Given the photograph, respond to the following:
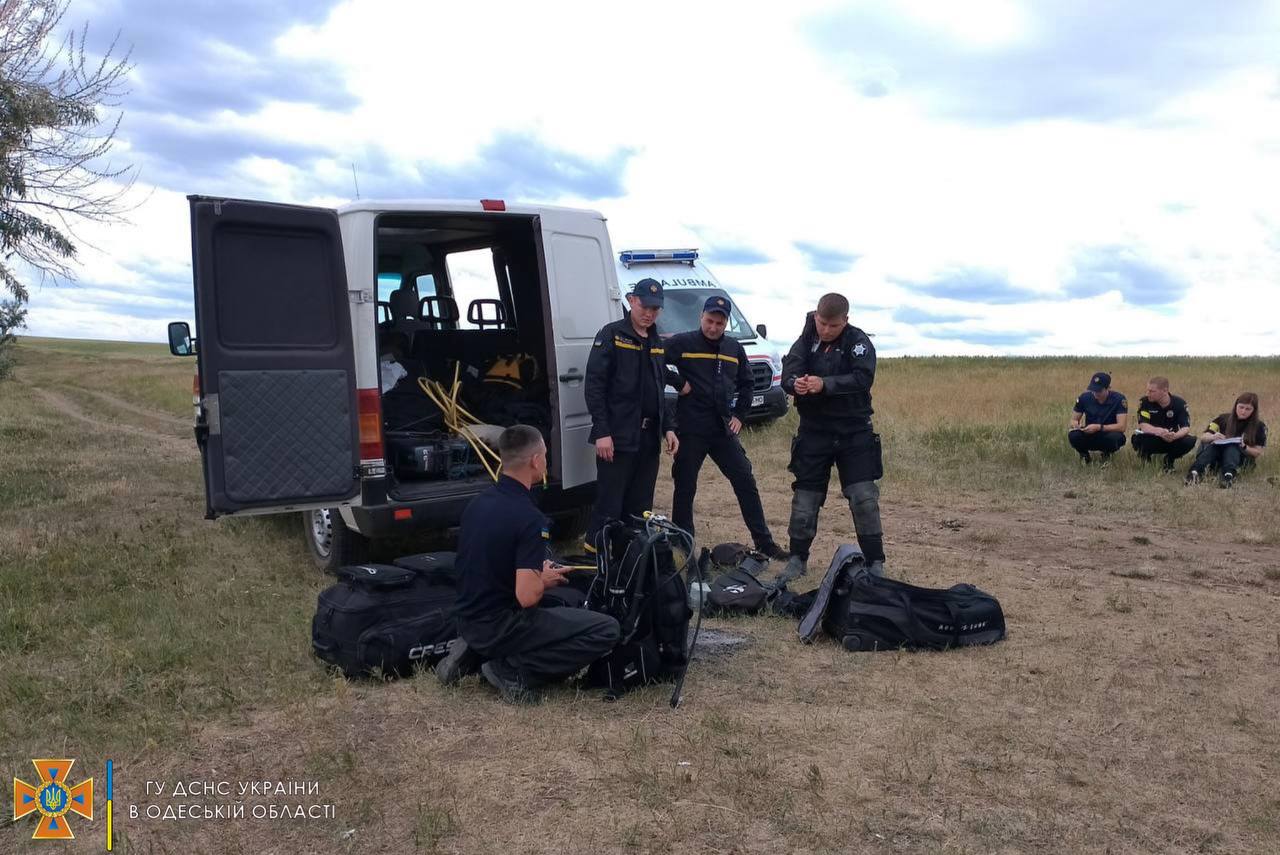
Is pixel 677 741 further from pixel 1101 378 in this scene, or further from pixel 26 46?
pixel 26 46

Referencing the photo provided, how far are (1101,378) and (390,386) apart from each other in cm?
776

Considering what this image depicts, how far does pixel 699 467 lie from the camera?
260 inches

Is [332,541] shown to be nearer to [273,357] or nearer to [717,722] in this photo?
[273,357]

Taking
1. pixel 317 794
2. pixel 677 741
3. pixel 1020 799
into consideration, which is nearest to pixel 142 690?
pixel 317 794

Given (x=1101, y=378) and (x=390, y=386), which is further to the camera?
(x=1101, y=378)

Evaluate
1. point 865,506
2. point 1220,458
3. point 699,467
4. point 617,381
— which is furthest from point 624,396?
point 1220,458

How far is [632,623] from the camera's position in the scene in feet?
13.9

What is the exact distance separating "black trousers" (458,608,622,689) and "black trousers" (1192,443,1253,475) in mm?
8139

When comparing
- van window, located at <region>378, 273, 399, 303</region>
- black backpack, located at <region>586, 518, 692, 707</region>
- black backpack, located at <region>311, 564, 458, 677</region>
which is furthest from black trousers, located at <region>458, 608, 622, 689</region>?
van window, located at <region>378, 273, 399, 303</region>

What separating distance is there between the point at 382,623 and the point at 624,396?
83.9 inches

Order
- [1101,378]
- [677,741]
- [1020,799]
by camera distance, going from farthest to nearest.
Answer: [1101,378], [677,741], [1020,799]

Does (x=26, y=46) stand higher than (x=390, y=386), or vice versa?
(x=26, y=46)

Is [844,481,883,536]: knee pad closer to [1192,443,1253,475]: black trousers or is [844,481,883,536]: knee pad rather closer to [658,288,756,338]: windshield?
[1192,443,1253,475]: black trousers

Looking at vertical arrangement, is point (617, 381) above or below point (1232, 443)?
above
